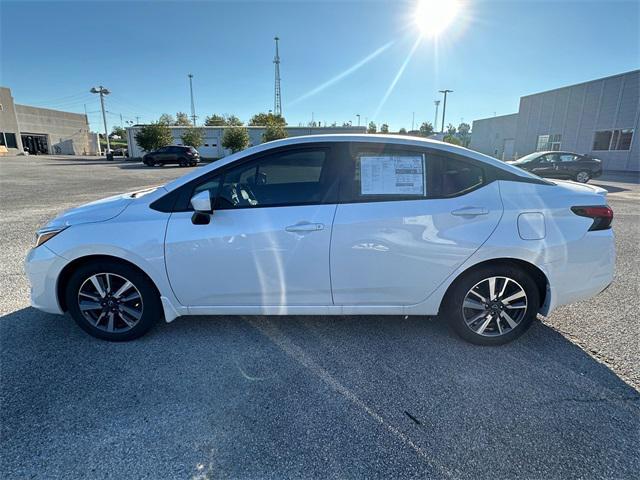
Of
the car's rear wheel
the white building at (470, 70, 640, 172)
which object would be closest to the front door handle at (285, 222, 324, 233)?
the car's rear wheel

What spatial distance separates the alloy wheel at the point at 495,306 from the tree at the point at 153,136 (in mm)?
42442

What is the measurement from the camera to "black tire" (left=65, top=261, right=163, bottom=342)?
279 cm

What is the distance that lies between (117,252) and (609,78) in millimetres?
33632

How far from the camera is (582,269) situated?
2719 mm

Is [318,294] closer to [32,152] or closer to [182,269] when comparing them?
[182,269]

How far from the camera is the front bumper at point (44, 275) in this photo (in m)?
2.77

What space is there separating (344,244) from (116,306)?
2.01 meters

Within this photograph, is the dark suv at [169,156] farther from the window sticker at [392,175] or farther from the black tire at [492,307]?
the black tire at [492,307]

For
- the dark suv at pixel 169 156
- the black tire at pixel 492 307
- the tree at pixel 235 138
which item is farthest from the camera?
the tree at pixel 235 138

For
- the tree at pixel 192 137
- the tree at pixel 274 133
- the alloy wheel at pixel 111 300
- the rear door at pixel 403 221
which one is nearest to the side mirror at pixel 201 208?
the alloy wheel at pixel 111 300

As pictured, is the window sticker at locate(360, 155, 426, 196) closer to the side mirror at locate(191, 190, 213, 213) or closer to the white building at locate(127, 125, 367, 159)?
the side mirror at locate(191, 190, 213, 213)

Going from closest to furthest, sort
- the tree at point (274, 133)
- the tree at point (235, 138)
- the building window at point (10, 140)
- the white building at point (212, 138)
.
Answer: the tree at point (274, 133), the tree at point (235, 138), the white building at point (212, 138), the building window at point (10, 140)

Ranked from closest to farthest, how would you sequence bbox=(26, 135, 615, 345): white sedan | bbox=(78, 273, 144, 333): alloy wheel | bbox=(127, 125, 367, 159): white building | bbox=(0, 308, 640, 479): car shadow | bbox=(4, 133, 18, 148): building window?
bbox=(0, 308, 640, 479): car shadow < bbox=(26, 135, 615, 345): white sedan < bbox=(78, 273, 144, 333): alloy wheel < bbox=(127, 125, 367, 159): white building < bbox=(4, 133, 18, 148): building window

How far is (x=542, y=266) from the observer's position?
8.77 feet
